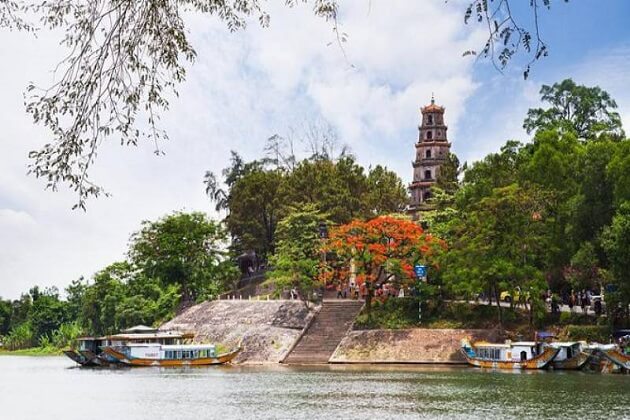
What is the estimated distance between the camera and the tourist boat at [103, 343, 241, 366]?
52.5 meters

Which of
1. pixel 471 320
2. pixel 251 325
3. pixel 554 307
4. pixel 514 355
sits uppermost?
pixel 554 307

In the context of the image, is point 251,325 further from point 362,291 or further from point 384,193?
point 384,193

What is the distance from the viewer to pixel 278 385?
3541 cm

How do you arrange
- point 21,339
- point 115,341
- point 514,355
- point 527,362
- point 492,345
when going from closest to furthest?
1. point 527,362
2. point 514,355
3. point 492,345
4. point 115,341
5. point 21,339

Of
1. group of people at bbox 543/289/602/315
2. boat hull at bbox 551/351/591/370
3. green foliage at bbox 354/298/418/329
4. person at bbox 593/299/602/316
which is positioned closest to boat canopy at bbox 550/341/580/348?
boat hull at bbox 551/351/591/370

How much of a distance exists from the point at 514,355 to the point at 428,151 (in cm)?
3330

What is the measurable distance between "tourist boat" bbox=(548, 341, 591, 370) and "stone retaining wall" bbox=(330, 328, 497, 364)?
19.8ft

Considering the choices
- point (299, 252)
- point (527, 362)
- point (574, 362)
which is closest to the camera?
point (574, 362)

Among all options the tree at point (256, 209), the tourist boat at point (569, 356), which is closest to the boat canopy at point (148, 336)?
the tree at point (256, 209)

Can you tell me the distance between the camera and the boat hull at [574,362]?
41978 millimetres

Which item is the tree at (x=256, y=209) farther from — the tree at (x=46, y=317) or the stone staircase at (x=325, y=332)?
the tree at (x=46, y=317)

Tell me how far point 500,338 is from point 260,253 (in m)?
29.7

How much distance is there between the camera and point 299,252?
5938 cm

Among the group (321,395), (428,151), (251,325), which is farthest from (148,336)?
(428,151)
